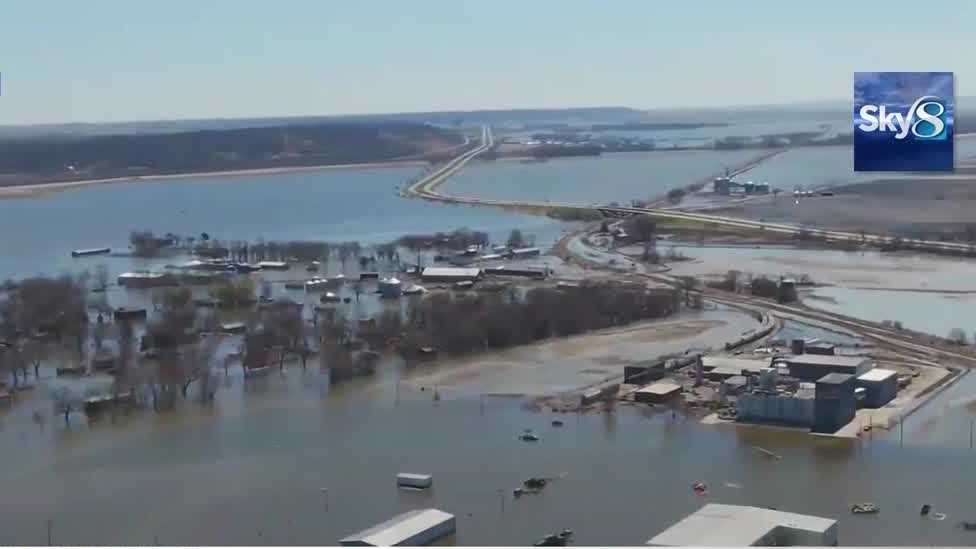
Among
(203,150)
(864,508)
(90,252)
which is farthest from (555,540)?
(203,150)

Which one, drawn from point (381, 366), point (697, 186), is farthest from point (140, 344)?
point (697, 186)

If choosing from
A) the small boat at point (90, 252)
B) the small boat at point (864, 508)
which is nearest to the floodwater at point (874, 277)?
the small boat at point (864, 508)

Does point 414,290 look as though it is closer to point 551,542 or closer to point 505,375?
point 505,375

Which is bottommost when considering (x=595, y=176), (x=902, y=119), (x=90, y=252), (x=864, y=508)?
(x=864, y=508)

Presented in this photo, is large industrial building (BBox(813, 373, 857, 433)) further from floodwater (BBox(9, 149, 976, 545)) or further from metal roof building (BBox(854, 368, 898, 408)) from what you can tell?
metal roof building (BBox(854, 368, 898, 408))

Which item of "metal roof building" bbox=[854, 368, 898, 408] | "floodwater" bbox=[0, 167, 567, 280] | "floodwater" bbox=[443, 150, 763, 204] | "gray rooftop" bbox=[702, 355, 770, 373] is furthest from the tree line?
"metal roof building" bbox=[854, 368, 898, 408]

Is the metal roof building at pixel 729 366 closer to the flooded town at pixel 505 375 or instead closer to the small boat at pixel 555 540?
the flooded town at pixel 505 375

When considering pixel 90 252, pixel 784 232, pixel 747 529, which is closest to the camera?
pixel 747 529
